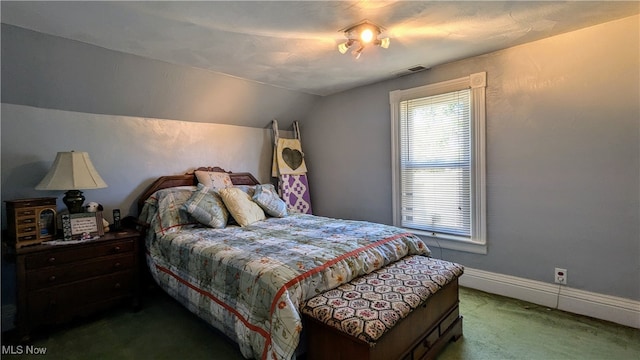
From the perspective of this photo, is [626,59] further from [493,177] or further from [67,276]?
[67,276]

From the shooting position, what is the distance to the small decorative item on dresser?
2.22 metres

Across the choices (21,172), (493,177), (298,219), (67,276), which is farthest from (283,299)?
(21,172)

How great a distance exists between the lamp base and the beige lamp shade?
19 cm

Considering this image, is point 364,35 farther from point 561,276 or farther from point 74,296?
point 74,296

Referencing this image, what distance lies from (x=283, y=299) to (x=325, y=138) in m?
3.02

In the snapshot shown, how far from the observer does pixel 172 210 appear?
9.44ft

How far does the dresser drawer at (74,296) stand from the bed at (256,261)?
0.26 metres

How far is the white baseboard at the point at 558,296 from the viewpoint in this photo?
225cm

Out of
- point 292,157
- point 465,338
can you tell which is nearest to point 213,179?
point 292,157

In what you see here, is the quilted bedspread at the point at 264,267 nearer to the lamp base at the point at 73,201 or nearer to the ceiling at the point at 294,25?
the lamp base at the point at 73,201

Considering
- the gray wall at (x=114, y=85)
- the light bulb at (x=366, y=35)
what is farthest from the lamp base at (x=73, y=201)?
the light bulb at (x=366, y=35)

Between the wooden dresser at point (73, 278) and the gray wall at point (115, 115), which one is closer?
the wooden dresser at point (73, 278)

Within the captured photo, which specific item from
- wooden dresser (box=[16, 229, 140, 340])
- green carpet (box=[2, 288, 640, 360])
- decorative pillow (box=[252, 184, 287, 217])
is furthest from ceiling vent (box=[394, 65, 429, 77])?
wooden dresser (box=[16, 229, 140, 340])

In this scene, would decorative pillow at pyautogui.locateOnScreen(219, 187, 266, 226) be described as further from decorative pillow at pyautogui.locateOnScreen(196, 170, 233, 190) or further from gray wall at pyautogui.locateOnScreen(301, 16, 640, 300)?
gray wall at pyautogui.locateOnScreen(301, 16, 640, 300)
